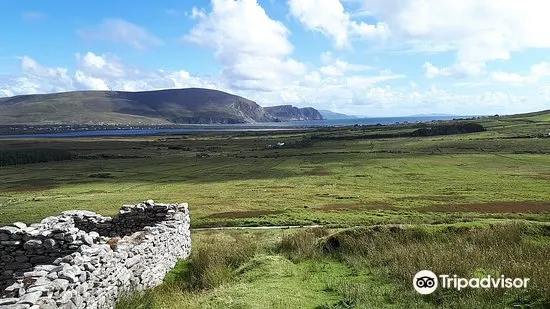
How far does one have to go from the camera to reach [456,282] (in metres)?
12.6

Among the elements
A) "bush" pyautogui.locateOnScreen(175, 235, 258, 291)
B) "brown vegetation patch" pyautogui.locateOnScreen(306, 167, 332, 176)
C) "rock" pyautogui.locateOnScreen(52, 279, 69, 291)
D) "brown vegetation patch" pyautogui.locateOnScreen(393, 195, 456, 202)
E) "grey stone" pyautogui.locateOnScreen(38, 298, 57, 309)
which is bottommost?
"brown vegetation patch" pyautogui.locateOnScreen(306, 167, 332, 176)

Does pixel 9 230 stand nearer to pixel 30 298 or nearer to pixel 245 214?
pixel 30 298

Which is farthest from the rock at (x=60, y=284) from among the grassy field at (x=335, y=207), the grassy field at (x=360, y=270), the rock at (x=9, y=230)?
the rock at (x=9, y=230)

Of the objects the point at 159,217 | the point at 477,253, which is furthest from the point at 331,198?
the point at 477,253

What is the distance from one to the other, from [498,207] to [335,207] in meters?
15.7

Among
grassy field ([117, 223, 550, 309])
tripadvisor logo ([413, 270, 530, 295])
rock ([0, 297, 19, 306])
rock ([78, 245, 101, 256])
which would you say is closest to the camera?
rock ([0, 297, 19, 306])

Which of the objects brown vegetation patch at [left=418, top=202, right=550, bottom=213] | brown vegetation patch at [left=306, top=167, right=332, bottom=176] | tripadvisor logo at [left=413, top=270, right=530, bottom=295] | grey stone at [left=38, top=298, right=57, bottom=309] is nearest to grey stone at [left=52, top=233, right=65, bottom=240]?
grey stone at [left=38, top=298, right=57, bottom=309]

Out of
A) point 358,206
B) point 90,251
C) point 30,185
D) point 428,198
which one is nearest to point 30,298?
point 90,251

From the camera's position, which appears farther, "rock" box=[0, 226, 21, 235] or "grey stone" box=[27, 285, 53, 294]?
"rock" box=[0, 226, 21, 235]

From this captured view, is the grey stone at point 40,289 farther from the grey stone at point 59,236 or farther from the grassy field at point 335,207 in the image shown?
the grey stone at point 59,236

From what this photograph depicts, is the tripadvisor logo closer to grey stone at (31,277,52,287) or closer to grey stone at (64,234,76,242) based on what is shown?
grey stone at (31,277,52,287)

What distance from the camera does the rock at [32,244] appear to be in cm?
1562

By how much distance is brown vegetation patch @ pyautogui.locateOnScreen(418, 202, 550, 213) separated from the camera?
41.2 metres

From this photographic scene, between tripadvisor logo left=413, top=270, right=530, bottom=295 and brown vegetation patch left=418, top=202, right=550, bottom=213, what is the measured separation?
3169cm
